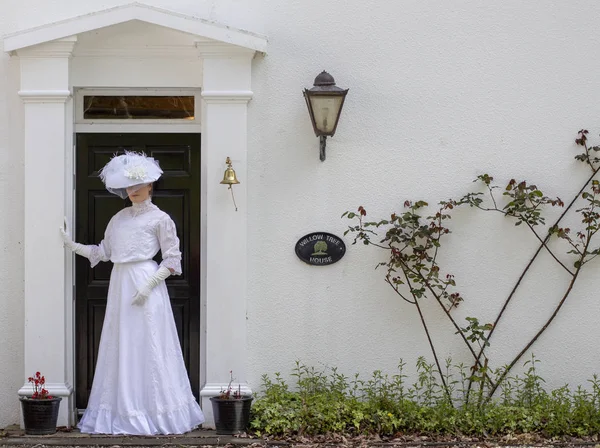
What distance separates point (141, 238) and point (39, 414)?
1.51 meters

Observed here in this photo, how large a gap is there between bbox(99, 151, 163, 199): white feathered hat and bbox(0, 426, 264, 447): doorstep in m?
1.82

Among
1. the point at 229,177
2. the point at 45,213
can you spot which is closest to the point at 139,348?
the point at 45,213

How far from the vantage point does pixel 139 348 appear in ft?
26.3

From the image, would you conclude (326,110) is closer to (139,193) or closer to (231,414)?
(139,193)

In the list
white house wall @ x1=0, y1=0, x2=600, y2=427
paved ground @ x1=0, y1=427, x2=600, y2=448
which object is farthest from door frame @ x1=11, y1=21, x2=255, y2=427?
paved ground @ x1=0, y1=427, x2=600, y2=448

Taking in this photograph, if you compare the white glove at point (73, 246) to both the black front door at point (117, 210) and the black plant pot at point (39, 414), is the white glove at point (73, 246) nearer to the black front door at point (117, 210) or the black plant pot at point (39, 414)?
the black front door at point (117, 210)

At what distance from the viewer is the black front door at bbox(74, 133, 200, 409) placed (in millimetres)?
8531

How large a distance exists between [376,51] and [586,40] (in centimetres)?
167

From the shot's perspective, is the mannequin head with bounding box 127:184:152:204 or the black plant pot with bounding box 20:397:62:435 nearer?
the black plant pot with bounding box 20:397:62:435

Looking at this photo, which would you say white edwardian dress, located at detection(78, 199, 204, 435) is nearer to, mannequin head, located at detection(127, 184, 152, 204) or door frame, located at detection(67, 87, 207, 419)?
mannequin head, located at detection(127, 184, 152, 204)

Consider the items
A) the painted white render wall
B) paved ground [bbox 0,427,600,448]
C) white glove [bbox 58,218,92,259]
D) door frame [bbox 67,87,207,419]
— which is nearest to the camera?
paved ground [bbox 0,427,600,448]

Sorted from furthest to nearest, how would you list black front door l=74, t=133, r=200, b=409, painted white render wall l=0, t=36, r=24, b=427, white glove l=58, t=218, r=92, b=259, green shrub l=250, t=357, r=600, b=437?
1. black front door l=74, t=133, r=200, b=409
2. painted white render wall l=0, t=36, r=24, b=427
3. white glove l=58, t=218, r=92, b=259
4. green shrub l=250, t=357, r=600, b=437

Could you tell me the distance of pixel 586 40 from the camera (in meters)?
8.44

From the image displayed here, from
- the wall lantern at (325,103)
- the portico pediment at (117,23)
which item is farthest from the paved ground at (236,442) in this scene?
the portico pediment at (117,23)
